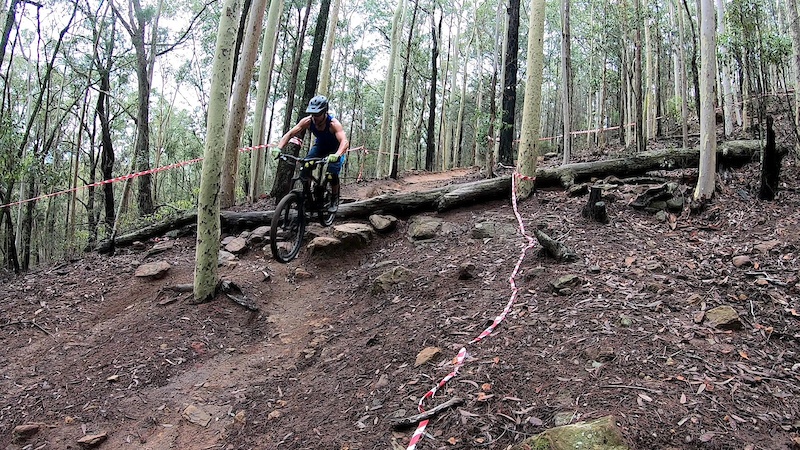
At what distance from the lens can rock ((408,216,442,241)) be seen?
23.8 ft

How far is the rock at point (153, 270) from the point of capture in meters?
7.07

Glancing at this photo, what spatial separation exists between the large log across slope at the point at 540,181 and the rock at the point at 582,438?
527 centimetres

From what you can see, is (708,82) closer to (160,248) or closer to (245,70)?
(245,70)

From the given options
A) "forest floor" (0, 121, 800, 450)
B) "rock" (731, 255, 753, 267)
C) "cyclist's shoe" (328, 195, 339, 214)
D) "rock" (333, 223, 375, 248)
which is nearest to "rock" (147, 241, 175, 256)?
"forest floor" (0, 121, 800, 450)

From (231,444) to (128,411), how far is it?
1353mm

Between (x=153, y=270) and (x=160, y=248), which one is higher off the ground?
(x=160, y=248)

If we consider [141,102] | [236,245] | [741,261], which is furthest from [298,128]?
[141,102]

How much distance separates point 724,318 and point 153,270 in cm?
714

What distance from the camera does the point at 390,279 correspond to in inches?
238

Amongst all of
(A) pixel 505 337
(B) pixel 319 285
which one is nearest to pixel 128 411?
(B) pixel 319 285

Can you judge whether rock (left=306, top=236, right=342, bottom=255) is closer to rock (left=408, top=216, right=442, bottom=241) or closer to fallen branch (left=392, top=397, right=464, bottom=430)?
rock (left=408, top=216, right=442, bottom=241)

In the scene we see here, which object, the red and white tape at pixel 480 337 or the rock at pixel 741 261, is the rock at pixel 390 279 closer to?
the red and white tape at pixel 480 337

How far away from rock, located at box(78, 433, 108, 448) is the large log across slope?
475cm

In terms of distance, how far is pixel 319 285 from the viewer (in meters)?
6.91
